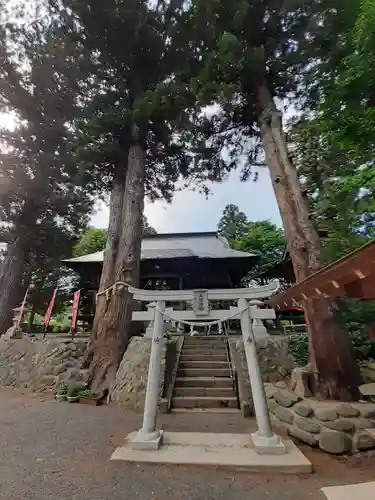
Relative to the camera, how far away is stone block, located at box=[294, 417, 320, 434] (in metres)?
3.52

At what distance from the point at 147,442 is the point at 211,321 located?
5.40ft

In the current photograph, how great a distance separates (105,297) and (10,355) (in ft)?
12.3

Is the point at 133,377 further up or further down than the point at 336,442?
further up

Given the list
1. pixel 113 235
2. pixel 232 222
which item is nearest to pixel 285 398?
pixel 113 235

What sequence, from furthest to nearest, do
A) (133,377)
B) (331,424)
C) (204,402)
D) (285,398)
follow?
(133,377), (204,402), (285,398), (331,424)

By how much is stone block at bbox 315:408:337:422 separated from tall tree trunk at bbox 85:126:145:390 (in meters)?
4.17

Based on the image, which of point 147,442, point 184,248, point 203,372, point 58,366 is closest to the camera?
point 147,442

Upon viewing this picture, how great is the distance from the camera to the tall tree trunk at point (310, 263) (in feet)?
13.3

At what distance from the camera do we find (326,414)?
11.5ft

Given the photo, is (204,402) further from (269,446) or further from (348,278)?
(348,278)

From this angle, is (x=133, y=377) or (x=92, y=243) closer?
(x=133, y=377)

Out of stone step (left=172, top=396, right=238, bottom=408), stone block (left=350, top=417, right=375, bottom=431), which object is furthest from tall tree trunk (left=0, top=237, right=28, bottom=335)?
stone block (left=350, top=417, right=375, bottom=431)

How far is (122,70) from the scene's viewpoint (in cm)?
918

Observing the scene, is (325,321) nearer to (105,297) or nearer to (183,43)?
(105,297)
